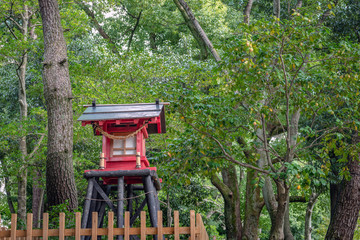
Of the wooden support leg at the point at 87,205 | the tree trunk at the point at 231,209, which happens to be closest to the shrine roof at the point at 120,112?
the wooden support leg at the point at 87,205

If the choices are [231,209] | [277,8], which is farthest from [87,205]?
[277,8]

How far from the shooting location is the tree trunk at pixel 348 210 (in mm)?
10609

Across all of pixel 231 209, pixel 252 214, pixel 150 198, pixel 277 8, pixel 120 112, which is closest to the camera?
pixel 150 198

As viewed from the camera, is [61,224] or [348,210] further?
[348,210]

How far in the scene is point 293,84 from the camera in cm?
855

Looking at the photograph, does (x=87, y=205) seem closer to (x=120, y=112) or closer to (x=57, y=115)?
(x=120, y=112)

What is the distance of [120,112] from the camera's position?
A: 700 centimetres

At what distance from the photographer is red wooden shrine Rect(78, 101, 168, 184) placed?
6.90m

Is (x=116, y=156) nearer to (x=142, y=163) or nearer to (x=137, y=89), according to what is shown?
(x=142, y=163)

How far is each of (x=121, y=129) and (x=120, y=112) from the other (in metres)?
0.36

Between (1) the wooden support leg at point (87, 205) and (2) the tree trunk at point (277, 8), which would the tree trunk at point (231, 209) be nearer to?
(2) the tree trunk at point (277, 8)

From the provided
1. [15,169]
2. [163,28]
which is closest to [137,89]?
[15,169]

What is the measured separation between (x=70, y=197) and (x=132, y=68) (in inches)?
257

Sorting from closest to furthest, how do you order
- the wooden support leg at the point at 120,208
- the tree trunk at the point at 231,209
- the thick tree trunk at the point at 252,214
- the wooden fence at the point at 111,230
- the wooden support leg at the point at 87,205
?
1. the wooden fence at the point at 111,230
2. the wooden support leg at the point at 120,208
3. the wooden support leg at the point at 87,205
4. the thick tree trunk at the point at 252,214
5. the tree trunk at the point at 231,209
